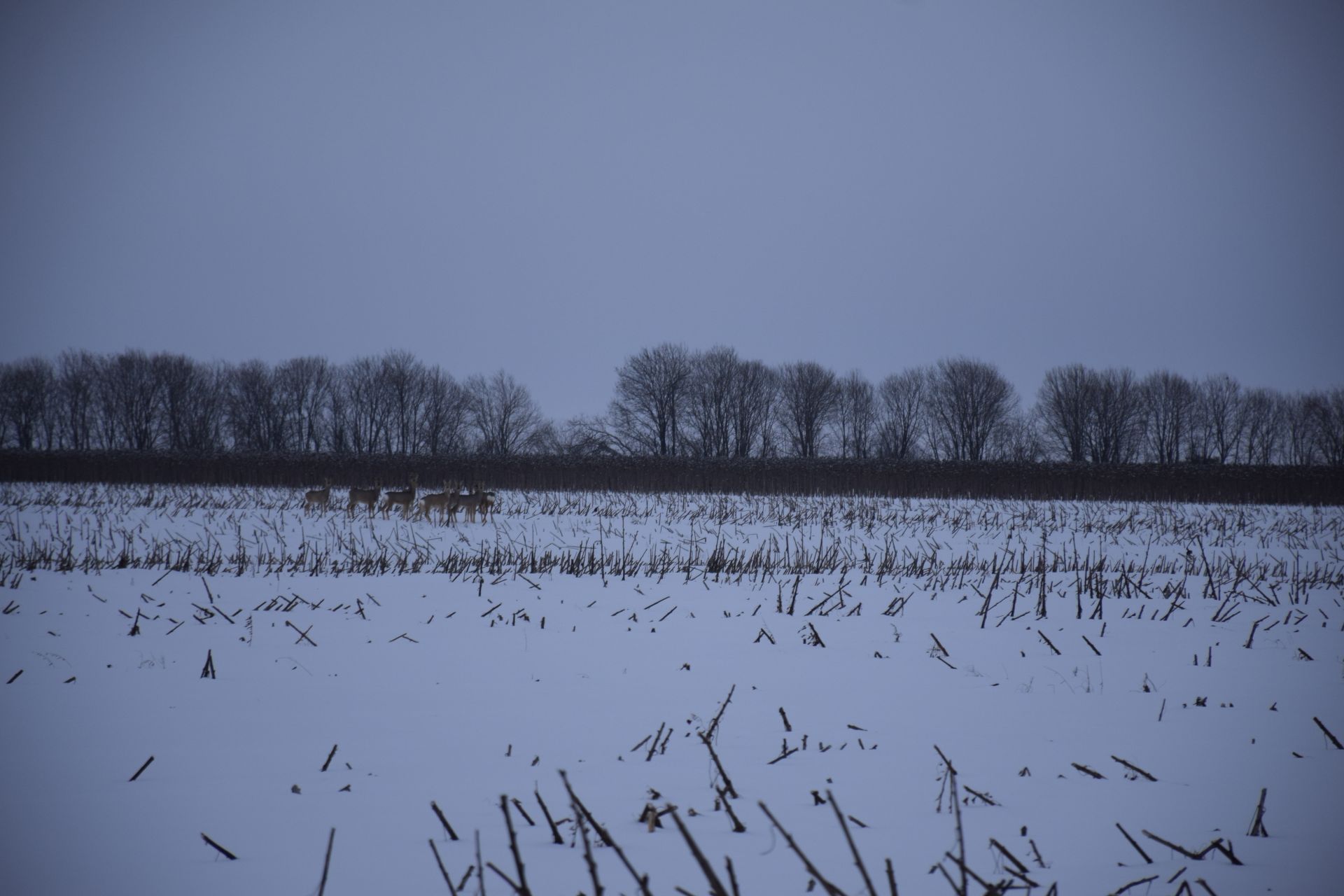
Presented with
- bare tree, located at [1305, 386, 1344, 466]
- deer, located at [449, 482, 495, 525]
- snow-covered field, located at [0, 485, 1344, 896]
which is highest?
bare tree, located at [1305, 386, 1344, 466]

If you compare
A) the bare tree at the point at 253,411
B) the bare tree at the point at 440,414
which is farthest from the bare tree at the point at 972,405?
the bare tree at the point at 253,411

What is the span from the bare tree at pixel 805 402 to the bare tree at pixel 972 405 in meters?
10.9

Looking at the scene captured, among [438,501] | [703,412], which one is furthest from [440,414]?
[438,501]

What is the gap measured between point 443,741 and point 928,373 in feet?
217

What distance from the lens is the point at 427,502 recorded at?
17922mm

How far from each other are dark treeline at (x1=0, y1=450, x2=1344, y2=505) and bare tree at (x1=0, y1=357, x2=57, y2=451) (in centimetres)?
3055

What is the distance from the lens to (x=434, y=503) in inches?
707

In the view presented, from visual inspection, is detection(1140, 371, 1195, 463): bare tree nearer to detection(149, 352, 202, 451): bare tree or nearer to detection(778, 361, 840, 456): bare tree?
detection(778, 361, 840, 456): bare tree

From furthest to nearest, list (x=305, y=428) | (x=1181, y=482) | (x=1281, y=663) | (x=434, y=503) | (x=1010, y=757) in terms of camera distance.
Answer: (x=305, y=428)
(x=1181, y=482)
(x=434, y=503)
(x=1281, y=663)
(x=1010, y=757)

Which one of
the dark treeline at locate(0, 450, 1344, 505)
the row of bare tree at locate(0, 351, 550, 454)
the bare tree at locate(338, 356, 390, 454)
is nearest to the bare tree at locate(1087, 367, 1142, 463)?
the dark treeline at locate(0, 450, 1344, 505)

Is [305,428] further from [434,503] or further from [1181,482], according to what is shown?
[1181,482]

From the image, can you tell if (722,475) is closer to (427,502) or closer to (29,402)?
(427,502)

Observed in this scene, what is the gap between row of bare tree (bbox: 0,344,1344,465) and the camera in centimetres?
5722

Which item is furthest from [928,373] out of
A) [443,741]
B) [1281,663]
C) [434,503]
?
[443,741]
